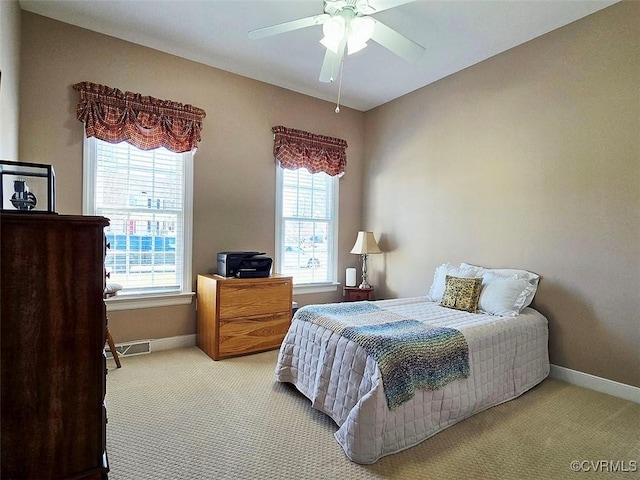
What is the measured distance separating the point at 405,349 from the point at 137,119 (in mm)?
3082

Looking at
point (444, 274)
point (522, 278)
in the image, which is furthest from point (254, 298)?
point (522, 278)

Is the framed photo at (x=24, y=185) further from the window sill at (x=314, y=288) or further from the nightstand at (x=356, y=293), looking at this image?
the nightstand at (x=356, y=293)

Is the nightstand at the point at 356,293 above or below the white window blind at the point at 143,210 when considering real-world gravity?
below

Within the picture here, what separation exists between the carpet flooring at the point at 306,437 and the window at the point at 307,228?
5.71 feet

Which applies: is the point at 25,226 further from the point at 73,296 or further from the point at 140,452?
the point at 140,452

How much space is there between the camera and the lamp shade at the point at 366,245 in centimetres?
428

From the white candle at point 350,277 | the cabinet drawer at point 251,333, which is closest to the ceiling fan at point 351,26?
the cabinet drawer at point 251,333

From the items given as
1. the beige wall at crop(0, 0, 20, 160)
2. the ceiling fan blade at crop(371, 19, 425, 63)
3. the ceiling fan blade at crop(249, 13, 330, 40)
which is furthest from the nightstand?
the beige wall at crop(0, 0, 20, 160)

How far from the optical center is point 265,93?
13.0 feet

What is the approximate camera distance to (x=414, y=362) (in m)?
1.99

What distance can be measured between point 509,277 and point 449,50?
87.2 inches

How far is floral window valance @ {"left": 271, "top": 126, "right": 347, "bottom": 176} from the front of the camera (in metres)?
4.03

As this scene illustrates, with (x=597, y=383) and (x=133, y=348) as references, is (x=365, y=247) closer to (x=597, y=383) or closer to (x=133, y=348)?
(x=597, y=383)

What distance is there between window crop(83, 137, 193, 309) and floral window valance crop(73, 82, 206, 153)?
107 millimetres
